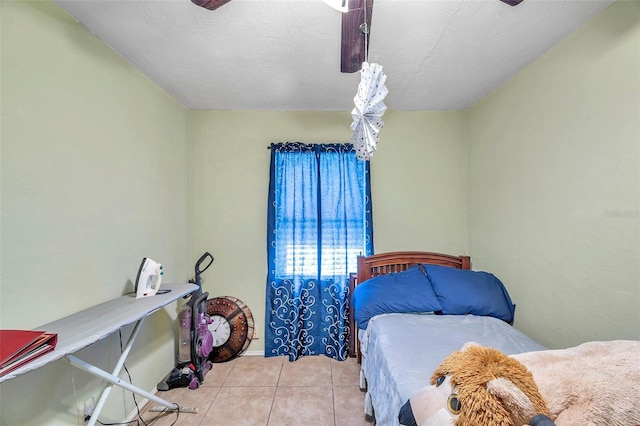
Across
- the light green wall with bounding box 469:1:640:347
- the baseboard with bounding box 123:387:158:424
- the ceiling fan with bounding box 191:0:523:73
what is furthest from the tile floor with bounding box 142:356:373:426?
the ceiling fan with bounding box 191:0:523:73

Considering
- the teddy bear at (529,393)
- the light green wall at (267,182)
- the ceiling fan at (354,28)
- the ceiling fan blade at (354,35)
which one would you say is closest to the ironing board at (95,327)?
the light green wall at (267,182)

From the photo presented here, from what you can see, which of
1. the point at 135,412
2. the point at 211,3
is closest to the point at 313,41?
the point at 211,3

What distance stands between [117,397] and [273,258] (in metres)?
1.46

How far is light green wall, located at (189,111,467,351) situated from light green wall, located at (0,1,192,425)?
0.61m

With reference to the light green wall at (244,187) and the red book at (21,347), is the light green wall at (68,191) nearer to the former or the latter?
the light green wall at (244,187)

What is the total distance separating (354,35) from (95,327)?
1.95 metres

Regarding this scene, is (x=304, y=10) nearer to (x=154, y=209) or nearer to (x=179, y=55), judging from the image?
(x=179, y=55)

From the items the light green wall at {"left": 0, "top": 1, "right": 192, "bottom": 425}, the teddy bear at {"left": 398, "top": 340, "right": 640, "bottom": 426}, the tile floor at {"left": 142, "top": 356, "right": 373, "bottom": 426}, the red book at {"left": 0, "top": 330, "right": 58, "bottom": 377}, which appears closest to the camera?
the teddy bear at {"left": 398, "top": 340, "right": 640, "bottom": 426}

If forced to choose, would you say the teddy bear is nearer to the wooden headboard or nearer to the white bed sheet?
the white bed sheet

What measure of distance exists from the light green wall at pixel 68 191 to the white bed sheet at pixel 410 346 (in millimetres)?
1646

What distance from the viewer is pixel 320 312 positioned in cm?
260

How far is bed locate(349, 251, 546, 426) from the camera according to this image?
133 cm

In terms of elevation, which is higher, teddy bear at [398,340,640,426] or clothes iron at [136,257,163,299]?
clothes iron at [136,257,163,299]

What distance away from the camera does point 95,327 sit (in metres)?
1.16
